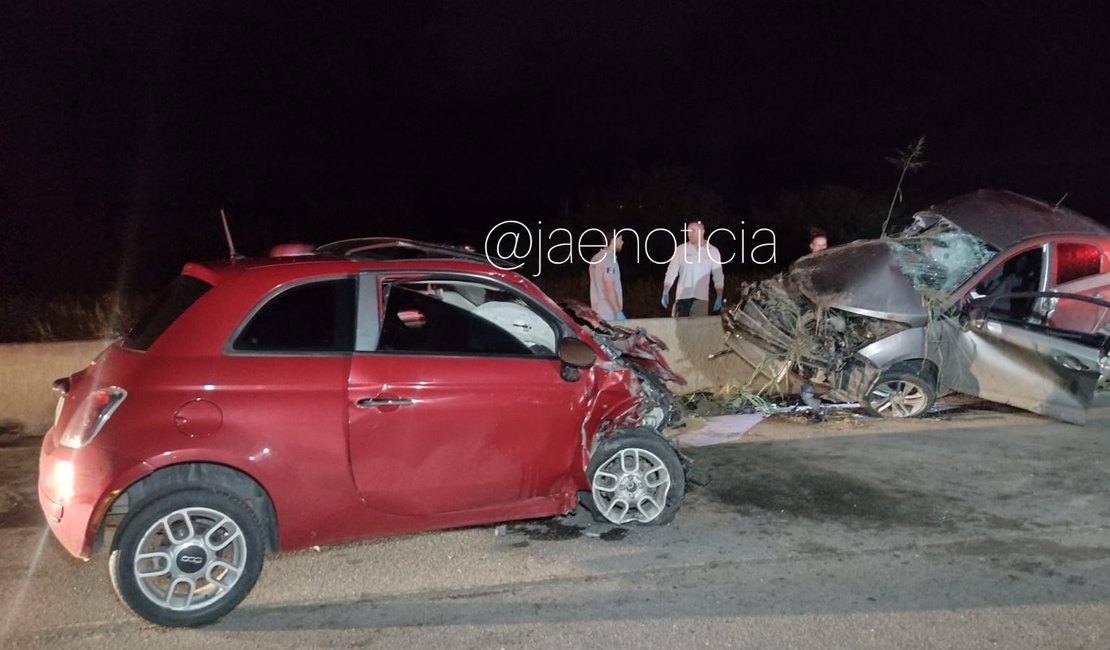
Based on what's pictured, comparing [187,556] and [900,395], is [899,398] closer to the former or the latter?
[900,395]

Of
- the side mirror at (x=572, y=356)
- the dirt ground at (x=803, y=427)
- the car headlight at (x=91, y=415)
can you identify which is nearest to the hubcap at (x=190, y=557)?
the car headlight at (x=91, y=415)

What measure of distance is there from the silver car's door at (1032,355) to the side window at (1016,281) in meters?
0.04

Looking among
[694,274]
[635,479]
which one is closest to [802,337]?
[694,274]

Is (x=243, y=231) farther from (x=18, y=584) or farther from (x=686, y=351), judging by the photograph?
(x=18, y=584)

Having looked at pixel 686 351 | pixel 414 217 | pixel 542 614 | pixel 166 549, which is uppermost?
pixel 414 217

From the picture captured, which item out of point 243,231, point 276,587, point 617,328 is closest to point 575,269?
point 243,231

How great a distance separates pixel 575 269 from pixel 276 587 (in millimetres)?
18630

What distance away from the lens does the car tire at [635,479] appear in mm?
5332

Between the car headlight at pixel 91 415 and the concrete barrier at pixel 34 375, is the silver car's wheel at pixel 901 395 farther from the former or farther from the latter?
the car headlight at pixel 91 415

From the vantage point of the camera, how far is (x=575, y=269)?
23.1 meters

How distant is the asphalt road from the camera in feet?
13.6

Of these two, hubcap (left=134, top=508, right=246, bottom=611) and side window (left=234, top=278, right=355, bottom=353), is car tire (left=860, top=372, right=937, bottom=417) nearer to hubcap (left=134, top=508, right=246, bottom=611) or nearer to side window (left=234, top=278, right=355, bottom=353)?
side window (left=234, top=278, right=355, bottom=353)

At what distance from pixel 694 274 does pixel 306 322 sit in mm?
6325

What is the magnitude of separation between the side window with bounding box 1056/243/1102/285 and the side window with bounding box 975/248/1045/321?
0.74ft
